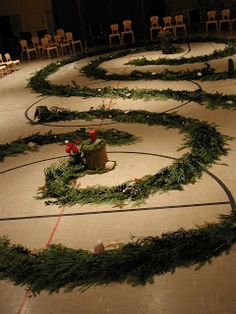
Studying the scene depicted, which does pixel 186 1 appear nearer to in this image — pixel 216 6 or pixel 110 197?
pixel 216 6

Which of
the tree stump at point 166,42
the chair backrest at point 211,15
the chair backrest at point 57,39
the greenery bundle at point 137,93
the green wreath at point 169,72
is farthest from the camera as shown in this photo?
the chair backrest at point 57,39

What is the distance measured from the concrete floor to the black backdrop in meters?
10.6

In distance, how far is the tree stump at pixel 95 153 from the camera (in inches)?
248

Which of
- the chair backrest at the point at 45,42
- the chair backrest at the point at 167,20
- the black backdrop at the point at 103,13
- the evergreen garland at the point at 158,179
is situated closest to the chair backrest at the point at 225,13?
the chair backrest at the point at 167,20

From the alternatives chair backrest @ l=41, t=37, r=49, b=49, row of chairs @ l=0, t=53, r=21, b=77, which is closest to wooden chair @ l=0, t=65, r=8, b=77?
row of chairs @ l=0, t=53, r=21, b=77

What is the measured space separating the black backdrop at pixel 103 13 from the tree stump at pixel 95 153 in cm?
1375

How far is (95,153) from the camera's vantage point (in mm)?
6371

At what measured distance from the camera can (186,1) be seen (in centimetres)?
1917

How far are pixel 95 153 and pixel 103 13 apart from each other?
48.0ft

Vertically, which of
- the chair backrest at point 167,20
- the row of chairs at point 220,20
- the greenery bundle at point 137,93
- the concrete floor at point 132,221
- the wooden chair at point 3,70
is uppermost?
Answer: the chair backrest at point 167,20

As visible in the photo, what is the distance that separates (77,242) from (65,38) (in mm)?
16263

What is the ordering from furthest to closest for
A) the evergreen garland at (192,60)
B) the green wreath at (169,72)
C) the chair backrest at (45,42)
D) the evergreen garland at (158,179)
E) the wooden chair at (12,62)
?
the chair backrest at (45,42) → the wooden chair at (12,62) → the evergreen garland at (192,60) → the green wreath at (169,72) → the evergreen garland at (158,179)

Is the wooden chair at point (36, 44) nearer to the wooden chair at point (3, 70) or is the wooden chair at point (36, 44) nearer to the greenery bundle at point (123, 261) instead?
the wooden chair at point (3, 70)

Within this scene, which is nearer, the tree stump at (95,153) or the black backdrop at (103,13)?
the tree stump at (95,153)
